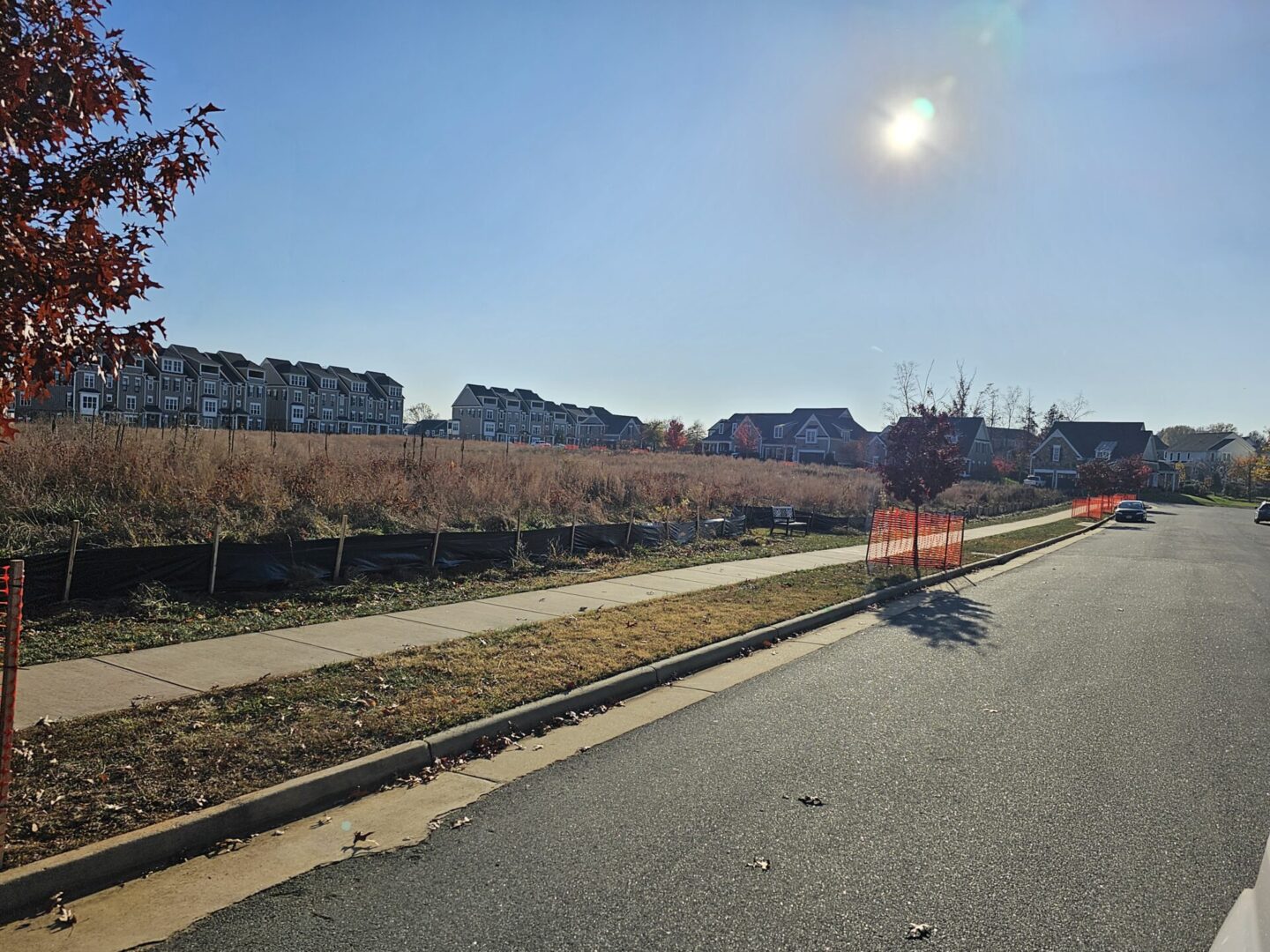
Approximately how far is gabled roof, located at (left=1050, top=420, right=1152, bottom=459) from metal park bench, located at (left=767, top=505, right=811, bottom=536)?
7438 centimetres

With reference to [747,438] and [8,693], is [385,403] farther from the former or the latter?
[8,693]

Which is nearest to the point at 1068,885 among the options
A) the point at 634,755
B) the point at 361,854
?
the point at 634,755

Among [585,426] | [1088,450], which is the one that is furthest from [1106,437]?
[585,426]

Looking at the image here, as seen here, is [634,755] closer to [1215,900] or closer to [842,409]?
[1215,900]

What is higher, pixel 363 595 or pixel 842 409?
pixel 842 409

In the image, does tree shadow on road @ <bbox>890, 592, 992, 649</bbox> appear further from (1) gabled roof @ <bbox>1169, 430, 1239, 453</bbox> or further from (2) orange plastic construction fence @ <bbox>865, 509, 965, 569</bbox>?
(1) gabled roof @ <bbox>1169, 430, 1239, 453</bbox>

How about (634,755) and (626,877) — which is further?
Result: (634,755)

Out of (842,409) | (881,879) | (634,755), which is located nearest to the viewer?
(881,879)

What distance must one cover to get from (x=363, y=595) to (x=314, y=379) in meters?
89.5

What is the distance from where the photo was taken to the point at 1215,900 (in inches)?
155

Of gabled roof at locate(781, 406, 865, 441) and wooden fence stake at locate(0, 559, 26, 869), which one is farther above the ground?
gabled roof at locate(781, 406, 865, 441)

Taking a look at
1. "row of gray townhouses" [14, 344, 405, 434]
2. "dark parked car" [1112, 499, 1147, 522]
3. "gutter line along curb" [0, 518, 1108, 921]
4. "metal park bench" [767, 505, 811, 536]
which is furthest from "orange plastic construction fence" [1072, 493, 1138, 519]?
"row of gray townhouses" [14, 344, 405, 434]

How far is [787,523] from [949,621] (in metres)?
12.0

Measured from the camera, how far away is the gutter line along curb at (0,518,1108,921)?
3748mm
